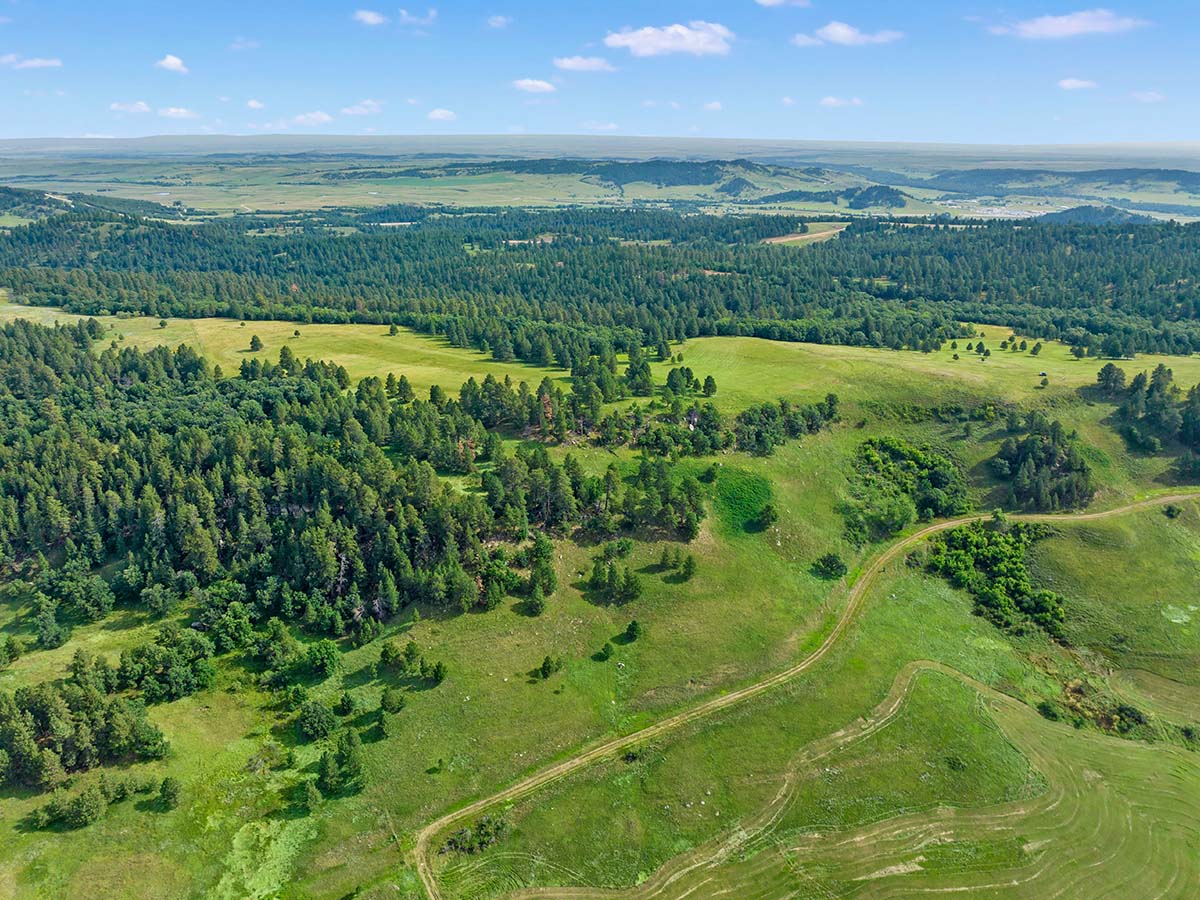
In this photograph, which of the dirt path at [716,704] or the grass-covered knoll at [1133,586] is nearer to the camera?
the dirt path at [716,704]

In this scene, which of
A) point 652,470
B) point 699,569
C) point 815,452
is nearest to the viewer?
point 699,569

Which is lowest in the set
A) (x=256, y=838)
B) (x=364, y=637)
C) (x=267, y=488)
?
(x=256, y=838)

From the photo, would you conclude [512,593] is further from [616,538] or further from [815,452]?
[815,452]

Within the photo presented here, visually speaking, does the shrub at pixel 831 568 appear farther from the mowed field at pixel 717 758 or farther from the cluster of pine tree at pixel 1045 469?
the cluster of pine tree at pixel 1045 469

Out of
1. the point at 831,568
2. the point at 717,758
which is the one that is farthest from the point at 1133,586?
the point at 717,758

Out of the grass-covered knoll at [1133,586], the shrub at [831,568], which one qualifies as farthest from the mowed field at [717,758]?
the shrub at [831,568]

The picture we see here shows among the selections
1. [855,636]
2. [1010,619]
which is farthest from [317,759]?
[1010,619]
